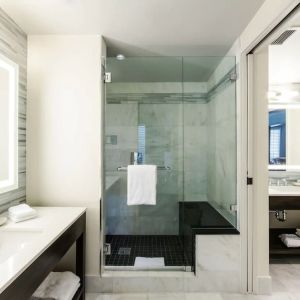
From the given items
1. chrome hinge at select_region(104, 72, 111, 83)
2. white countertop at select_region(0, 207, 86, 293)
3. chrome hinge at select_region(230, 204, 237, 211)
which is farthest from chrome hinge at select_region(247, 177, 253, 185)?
chrome hinge at select_region(104, 72, 111, 83)

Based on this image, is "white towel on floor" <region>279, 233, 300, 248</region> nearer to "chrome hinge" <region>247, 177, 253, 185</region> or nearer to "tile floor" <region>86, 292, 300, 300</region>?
"tile floor" <region>86, 292, 300, 300</region>

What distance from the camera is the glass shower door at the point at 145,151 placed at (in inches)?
92.5

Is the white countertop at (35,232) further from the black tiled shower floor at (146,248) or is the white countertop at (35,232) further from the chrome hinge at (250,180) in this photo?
the chrome hinge at (250,180)

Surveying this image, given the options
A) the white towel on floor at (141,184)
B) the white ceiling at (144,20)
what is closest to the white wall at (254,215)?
the white ceiling at (144,20)

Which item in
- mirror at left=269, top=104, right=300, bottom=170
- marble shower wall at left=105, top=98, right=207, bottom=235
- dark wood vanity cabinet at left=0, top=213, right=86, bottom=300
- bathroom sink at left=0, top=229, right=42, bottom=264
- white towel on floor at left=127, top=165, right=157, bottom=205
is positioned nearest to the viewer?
dark wood vanity cabinet at left=0, top=213, right=86, bottom=300

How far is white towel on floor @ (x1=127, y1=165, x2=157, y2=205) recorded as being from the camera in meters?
2.39

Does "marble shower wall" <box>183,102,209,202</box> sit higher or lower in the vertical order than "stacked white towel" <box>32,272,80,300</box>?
higher

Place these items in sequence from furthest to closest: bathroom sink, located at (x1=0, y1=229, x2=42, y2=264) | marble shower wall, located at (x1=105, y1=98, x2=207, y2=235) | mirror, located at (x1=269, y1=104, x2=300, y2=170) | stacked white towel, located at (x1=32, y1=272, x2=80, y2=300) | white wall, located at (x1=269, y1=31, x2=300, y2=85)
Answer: mirror, located at (x1=269, y1=104, x2=300, y2=170)
marble shower wall, located at (x1=105, y1=98, x2=207, y2=235)
white wall, located at (x1=269, y1=31, x2=300, y2=85)
stacked white towel, located at (x1=32, y1=272, x2=80, y2=300)
bathroom sink, located at (x1=0, y1=229, x2=42, y2=264)

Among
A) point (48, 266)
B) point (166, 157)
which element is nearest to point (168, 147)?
point (166, 157)

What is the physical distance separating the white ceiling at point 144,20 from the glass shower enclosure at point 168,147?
239mm

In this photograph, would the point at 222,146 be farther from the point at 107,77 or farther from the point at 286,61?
the point at 107,77

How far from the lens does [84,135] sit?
2070 mm

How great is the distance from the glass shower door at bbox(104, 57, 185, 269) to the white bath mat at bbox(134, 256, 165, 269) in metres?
0.01

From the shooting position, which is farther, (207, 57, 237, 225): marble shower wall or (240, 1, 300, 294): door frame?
(207, 57, 237, 225): marble shower wall
